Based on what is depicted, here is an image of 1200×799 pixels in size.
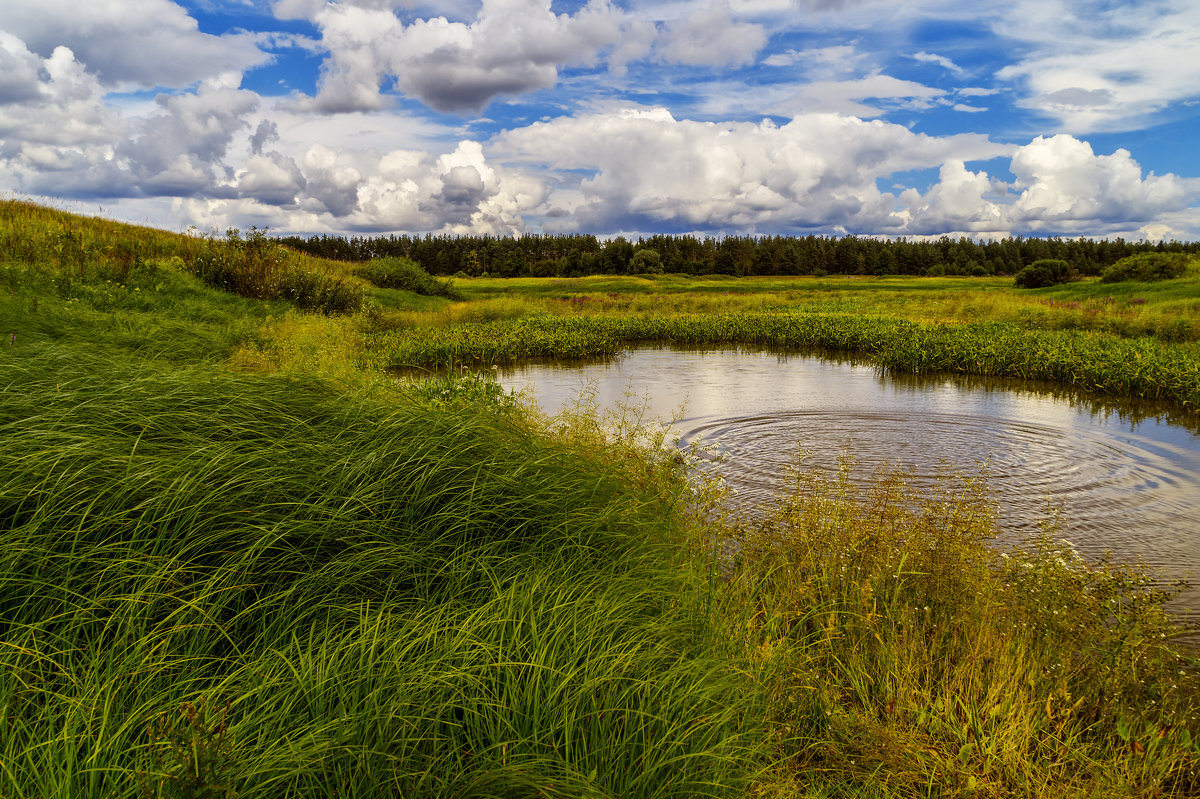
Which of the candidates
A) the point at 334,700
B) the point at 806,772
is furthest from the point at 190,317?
the point at 806,772

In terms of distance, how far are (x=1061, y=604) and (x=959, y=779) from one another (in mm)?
2016

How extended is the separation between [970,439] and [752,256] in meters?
104

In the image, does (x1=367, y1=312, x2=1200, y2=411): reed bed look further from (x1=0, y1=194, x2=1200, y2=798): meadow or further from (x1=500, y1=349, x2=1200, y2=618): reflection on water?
(x1=0, y1=194, x2=1200, y2=798): meadow

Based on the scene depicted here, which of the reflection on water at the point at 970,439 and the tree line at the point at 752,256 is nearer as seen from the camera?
the reflection on water at the point at 970,439

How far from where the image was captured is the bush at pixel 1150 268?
120ft

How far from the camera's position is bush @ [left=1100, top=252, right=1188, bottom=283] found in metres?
36.5

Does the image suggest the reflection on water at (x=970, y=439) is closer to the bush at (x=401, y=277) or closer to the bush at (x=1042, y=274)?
the bush at (x=401, y=277)

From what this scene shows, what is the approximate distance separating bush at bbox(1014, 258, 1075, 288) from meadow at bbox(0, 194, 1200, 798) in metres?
58.5

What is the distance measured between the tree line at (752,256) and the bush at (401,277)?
56.9 meters

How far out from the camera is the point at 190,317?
15008 mm

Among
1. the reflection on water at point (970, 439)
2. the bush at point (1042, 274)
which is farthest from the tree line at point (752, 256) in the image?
the reflection on water at point (970, 439)

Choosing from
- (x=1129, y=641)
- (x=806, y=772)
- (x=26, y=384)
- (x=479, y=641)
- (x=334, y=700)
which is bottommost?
(x=806, y=772)

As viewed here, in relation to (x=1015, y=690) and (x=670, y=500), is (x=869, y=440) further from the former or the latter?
(x=1015, y=690)

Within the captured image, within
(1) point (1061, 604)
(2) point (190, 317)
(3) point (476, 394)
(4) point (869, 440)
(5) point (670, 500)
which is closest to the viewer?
(1) point (1061, 604)
